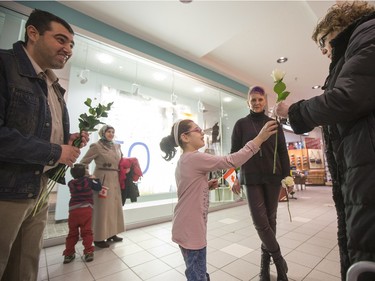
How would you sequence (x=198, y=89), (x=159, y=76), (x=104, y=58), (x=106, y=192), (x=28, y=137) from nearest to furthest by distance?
(x=28, y=137) → (x=106, y=192) → (x=104, y=58) → (x=159, y=76) → (x=198, y=89)

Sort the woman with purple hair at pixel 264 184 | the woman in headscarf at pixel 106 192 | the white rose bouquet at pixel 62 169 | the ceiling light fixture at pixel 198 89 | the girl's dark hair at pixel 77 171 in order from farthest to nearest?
the ceiling light fixture at pixel 198 89
the woman in headscarf at pixel 106 192
the girl's dark hair at pixel 77 171
the woman with purple hair at pixel 264 184
the white rose bouquet at pixel 62 169

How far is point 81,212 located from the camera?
82.4 inches

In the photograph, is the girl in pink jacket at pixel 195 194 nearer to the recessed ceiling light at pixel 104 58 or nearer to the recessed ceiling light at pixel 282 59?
the recessed ceiling light at pixel 104 58

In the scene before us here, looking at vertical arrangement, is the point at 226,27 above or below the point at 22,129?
above

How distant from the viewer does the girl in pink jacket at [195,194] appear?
43.4 inches

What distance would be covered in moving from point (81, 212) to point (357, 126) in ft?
7.98

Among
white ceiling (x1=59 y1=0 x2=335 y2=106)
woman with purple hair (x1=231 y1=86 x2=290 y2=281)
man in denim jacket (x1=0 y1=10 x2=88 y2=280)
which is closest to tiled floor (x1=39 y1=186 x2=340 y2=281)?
woman with purple hair (x1=231 y1=86 x2=290 y2=281)

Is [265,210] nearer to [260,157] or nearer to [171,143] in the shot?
[260,157]

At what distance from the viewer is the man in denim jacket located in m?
0.81

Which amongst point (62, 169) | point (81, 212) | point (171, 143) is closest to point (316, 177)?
point (171, 143)

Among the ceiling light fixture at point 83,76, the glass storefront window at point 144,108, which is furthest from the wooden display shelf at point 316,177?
the ceiling light fixture at point 83,76

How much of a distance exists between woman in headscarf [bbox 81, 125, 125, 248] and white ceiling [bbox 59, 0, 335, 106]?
5.80 ft

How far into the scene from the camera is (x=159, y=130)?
15.0 ft

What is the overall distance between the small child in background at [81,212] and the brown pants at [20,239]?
114 cm
